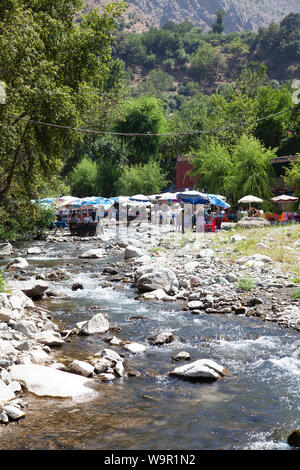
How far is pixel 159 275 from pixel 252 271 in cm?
298

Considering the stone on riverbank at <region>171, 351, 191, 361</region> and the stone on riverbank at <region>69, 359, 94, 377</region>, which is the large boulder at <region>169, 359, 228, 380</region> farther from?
the stone on riverbank at <region>69, 359, 94, 377</region>

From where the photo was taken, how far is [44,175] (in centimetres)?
1369

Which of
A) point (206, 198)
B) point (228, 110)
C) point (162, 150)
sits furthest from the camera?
point (162, 150)

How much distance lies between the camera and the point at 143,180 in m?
44.8

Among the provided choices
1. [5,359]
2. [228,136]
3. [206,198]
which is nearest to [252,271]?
[5,359]

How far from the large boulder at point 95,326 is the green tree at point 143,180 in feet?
119

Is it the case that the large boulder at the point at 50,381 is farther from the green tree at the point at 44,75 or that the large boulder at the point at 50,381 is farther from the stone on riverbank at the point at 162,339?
the green tree at the point at 44,75

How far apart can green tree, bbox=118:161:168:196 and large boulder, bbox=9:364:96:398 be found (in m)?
38.9

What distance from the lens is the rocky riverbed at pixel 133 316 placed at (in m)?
5.98

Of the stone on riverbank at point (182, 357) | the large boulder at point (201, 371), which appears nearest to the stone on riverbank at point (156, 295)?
the stone on riverbank at point (182, 357)

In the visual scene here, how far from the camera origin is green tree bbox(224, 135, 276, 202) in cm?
3188

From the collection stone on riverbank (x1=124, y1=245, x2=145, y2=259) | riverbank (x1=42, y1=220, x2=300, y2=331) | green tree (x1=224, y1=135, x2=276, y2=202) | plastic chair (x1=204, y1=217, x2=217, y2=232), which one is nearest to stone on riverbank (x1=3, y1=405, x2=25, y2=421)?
riverbank (x1=42, y1=220, x2=300, y2=331)

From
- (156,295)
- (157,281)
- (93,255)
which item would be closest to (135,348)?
(156,295)
